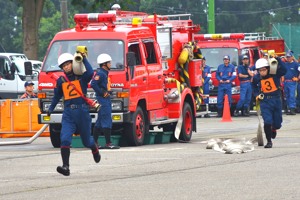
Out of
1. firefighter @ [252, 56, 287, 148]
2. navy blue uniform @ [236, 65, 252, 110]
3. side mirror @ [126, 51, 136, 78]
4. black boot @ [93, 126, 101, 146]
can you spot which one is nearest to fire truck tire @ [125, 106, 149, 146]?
black boot @ [93, 126, 101, 146]

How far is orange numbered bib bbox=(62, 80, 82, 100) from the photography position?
16.2 meters

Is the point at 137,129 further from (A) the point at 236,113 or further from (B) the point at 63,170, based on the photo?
(A) the point at 236,113

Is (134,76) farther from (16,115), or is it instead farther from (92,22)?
(16,115)

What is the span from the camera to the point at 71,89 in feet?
53.4

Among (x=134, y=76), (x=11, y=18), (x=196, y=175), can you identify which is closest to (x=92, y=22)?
(x=134, y=76)

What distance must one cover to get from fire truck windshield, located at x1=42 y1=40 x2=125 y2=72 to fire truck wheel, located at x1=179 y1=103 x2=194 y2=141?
271 cm

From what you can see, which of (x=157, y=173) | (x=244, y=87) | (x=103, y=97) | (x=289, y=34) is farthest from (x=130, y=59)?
(x=289, y=34)

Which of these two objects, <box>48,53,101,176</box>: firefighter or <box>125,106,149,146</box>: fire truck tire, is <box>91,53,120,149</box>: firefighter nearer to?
<box>125,106,149,146</box>: fire truck tire

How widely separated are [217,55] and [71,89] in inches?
805

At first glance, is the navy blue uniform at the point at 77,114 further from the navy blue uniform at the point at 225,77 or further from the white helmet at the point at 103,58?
the navy blue uniform at the point at 225,77

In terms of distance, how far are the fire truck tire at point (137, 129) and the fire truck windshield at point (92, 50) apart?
1034mm

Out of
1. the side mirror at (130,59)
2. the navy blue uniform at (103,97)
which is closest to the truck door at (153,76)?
the side mirror at (130,59)

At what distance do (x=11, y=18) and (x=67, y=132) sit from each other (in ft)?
284

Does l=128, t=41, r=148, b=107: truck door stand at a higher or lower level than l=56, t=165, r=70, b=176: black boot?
higher
